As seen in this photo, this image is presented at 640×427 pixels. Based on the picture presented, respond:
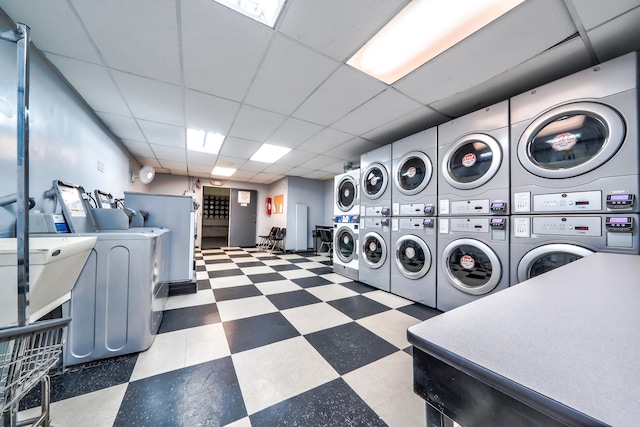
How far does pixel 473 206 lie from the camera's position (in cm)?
207

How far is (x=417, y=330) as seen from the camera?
0.42m

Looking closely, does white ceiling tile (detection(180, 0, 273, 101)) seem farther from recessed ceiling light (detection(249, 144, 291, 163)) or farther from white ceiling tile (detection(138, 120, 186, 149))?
recessed ceiling light (detection(249, 144, 291, 163))

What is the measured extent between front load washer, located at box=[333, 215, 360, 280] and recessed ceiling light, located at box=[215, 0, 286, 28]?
8.44 ft

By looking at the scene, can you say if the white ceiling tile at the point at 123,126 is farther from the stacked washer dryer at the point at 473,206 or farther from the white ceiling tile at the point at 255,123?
the stacked washer dryer at the point at 473,206

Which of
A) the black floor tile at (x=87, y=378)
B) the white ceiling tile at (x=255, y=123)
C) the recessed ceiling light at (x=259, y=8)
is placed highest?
the recessed ceiling light at (x=259, y=8)

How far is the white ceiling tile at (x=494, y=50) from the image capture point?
1.33m

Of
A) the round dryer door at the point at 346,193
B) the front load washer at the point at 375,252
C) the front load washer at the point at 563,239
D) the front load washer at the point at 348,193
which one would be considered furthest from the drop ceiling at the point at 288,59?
the front load washer at the point at 375,252

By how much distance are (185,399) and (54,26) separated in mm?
2481

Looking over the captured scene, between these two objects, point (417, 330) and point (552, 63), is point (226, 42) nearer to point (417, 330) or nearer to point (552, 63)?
point (417, 330)

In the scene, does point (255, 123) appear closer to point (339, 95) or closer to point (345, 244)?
point (339, 95)

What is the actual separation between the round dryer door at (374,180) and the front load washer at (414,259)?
1.56ft

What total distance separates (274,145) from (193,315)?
8.98 feet

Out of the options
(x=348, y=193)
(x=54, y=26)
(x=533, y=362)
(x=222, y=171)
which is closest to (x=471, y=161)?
(x=348, y=193)

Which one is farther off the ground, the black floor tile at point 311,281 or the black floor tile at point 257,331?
the black floor tile at point 257,331
